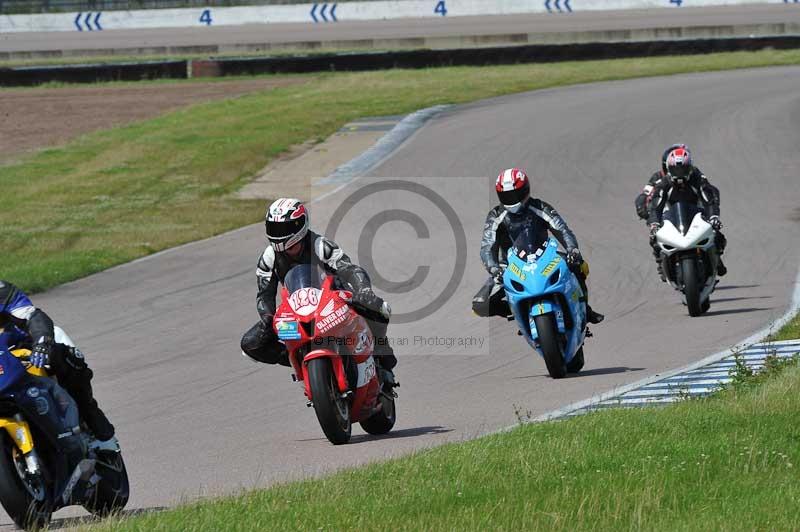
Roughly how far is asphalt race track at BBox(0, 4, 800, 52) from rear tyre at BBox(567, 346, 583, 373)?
39.6 m

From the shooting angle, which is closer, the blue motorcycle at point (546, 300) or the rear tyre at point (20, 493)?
the rear tyre at point (20, 493)

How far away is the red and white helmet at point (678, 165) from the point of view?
14992mm

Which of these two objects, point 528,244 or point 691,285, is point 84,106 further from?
point 528,244

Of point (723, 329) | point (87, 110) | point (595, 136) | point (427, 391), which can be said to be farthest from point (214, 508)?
point (87, 110)

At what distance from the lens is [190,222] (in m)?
23.9

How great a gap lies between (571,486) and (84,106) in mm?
35983

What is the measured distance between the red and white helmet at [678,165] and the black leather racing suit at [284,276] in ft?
21.2

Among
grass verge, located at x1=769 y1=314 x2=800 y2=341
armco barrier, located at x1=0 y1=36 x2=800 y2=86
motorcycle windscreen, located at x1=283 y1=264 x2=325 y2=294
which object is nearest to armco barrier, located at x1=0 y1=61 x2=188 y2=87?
armco barrier, located at x1=0 y1=36 x2=800 y2=86

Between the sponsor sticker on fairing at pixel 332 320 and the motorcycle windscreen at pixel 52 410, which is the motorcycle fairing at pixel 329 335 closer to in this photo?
the sponsor sticker on fairing at pixel 332 320

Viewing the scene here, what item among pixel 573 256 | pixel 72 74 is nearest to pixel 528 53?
pixel 72 74

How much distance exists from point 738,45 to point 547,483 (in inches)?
1587

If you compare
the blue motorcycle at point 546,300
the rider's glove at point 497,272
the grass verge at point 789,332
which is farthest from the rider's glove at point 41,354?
the grass verge at point 789,332

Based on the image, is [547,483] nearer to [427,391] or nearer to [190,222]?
[427,391]

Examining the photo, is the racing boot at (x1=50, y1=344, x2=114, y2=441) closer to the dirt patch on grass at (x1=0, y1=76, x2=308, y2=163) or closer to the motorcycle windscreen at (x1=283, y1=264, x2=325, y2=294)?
the motorcycle windscreen at (x1=283, y1=264, x2=325, y2=294)
